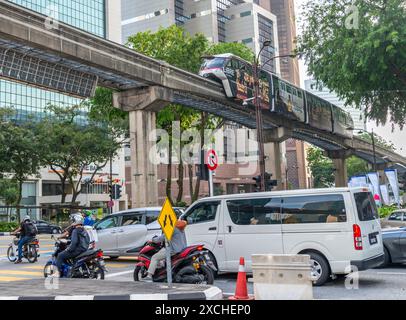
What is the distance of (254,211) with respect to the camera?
1075 cm

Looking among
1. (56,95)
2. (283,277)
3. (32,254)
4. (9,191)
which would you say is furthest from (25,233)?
(56,95)

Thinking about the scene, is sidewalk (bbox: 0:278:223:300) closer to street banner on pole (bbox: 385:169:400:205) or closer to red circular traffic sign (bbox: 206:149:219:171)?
red circular traffic sign (bbox: 206:149:219:171)

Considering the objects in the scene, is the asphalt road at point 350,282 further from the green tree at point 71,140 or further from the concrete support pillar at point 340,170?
the concrete support pillar at point 340,170

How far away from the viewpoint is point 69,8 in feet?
245

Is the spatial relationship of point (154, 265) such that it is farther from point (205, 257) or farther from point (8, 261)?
point (8, 261)

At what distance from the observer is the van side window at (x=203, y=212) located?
448 inches

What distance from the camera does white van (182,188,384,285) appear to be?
31.7 feet

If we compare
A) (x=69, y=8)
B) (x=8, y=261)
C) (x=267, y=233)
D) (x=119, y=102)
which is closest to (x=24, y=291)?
(x=267, y=233)

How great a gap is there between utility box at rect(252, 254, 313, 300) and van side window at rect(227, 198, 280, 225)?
3.07 metres

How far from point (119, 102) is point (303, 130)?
27.4 metres

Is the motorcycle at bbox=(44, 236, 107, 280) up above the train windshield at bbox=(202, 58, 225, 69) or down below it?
below

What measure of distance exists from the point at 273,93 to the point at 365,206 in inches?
1211

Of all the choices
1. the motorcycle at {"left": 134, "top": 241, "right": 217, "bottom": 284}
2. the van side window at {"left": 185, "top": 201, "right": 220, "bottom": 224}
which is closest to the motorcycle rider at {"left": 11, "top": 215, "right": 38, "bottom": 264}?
the van side window at {"left": 185, "top": 201, "right": 220, "bottom": 224}

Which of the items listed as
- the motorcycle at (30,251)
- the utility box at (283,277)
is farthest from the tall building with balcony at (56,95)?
the utility box at (283,277)
